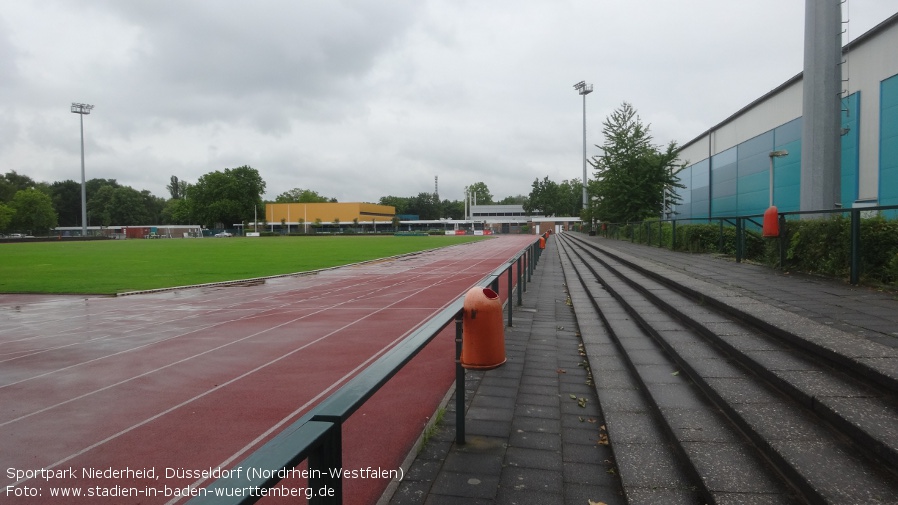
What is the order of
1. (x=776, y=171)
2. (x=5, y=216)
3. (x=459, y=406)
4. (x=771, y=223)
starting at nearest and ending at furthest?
(x=459, y=406) < (x=771, y=223) < (x=776, y=171) < (x=5, y=216)

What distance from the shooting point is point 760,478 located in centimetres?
271

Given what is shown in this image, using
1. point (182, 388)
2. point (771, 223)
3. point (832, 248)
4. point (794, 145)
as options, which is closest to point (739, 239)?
point (771, 223)

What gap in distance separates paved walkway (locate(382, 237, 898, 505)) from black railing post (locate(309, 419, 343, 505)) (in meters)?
1.30

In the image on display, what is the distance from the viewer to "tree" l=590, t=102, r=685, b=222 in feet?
94.4

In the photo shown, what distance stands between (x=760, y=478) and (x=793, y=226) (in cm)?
808

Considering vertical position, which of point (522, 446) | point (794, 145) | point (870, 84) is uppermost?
point (870, 84)

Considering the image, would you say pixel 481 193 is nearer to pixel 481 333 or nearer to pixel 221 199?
pixel 221 199

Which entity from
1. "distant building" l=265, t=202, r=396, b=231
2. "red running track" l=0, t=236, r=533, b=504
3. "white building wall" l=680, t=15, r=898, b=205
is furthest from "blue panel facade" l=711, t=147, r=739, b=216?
"distant building" l=265, t=202, r=396, b=231

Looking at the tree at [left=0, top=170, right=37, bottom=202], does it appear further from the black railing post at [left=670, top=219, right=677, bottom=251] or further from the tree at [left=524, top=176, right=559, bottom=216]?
the black railing post at [left=670, top=219, right=677, bottom=251]

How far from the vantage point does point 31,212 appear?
87000 mm

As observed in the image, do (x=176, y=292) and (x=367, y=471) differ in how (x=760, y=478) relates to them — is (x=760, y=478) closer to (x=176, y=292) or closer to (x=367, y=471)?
(x=367, y=471)

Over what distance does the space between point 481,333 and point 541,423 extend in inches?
31.7

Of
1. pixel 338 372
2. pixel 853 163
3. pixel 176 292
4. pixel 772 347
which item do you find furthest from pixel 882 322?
pixel 853 163

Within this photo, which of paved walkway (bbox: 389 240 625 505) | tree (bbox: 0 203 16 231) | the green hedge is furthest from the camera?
tree (bbox: 0 203 16 231)
